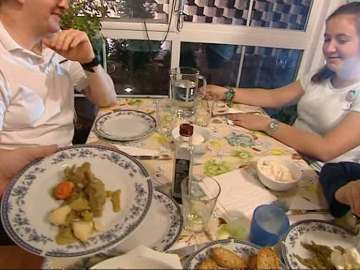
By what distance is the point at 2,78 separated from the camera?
117 centimetres

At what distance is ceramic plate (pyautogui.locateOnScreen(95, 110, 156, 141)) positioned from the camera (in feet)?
4.08

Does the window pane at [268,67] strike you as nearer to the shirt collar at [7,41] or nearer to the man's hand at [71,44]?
the man's hand at [71,44]

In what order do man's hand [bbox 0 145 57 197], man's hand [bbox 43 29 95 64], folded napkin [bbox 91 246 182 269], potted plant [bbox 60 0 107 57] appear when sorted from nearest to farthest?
1. folded napkin [bbox 91 246 182 269]
2. man's hand [bbox 0 145 57 197]
3. man's hand [bbox 43 29 95 64]
4. potted plant [bbox 60 0 107 57]

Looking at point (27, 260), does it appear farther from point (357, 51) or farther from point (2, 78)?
point (357, 51)

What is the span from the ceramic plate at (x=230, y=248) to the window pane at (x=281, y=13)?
1524 mm

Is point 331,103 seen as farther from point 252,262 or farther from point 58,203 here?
point 58,203

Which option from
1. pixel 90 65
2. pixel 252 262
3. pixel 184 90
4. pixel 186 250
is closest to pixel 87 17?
pixel 90 65

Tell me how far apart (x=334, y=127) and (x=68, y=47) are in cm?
110

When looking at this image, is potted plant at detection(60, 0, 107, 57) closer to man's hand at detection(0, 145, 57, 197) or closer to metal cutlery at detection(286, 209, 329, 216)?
man's hand at detection(0, 145, 57, 197)

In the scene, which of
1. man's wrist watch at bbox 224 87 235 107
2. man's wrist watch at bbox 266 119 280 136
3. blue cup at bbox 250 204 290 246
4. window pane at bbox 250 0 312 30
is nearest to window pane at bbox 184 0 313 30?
window pane at bbox 250 0 312 30

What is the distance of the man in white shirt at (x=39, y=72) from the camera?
46.2 inches

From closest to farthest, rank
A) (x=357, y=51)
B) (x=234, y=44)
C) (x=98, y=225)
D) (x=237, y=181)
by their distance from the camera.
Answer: (x=98, y=225), (x=237, y=181), (x=357, y=51), (x=234, y=44)

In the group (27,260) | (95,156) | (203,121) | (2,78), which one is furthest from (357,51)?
(27,260)

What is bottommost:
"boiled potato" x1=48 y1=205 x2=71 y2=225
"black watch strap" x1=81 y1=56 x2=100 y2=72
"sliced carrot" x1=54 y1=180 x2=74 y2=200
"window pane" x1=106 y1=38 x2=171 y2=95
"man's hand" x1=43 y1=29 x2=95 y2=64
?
"window pane" x1=106 y1=38 x2=171 y2=95
